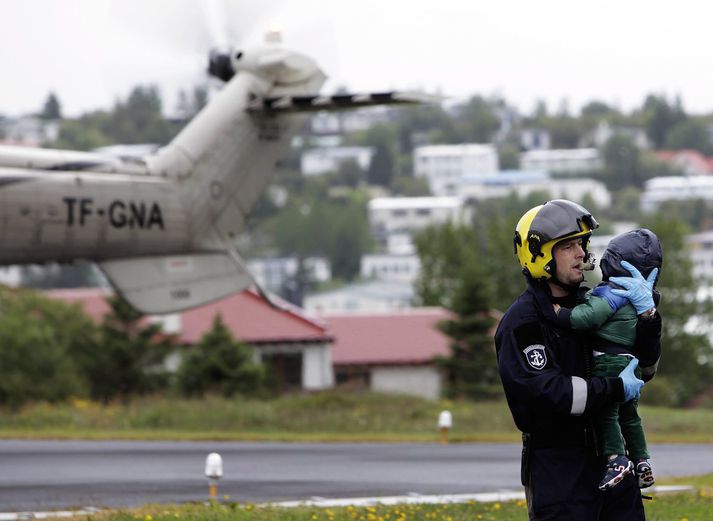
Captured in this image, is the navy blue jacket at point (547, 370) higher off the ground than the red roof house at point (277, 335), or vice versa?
the navy blue jacket at point (547, 370)

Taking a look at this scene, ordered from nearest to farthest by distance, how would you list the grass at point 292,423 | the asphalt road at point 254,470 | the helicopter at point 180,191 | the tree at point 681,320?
1. the asphalt road at point 254,470
2. the helicopter at point 180,191
3. the grass at point 292,423
4. the tree at point 681,320

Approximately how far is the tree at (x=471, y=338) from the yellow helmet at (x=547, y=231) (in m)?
47.2

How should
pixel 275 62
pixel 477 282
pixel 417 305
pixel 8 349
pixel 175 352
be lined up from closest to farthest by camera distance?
pixel 275 62 → pixel 8 349 → pixel 477 282 → pixel 175 352 → pixel 417 305

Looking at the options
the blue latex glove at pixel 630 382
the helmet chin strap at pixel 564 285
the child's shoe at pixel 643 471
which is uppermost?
the helmet chin strap at pixel 564 285

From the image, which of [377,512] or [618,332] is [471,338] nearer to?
[377,512]

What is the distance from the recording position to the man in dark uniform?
23.5 ft

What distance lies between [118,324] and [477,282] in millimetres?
13601

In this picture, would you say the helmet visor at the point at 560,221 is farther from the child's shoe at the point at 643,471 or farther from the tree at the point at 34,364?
the tree at the point at 34,364

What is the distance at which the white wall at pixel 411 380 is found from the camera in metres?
65.5

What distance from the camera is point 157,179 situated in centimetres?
2669

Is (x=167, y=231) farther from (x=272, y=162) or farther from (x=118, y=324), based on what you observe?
(x=118, y=324)

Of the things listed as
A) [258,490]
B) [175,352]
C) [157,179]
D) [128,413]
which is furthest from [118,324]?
[258,490]

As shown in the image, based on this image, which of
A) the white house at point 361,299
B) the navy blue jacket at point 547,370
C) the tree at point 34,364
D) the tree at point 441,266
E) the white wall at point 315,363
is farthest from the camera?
the white house at point 361,299

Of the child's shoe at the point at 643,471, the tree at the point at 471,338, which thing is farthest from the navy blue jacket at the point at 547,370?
the tree at the point at 471,338
